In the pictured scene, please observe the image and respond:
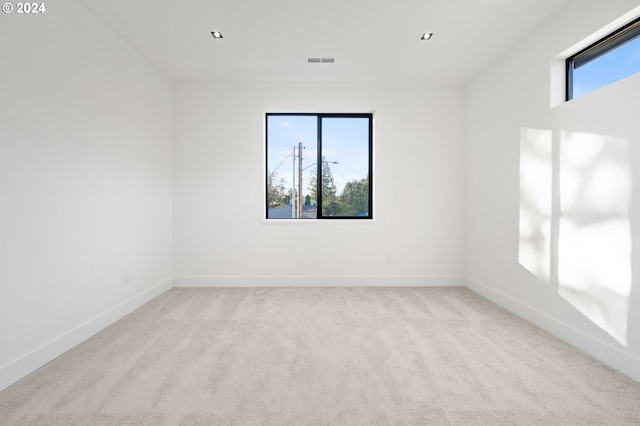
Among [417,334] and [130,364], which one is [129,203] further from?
[417,334]

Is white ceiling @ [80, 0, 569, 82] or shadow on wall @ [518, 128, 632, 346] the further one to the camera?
white ceiling @ [80, 0, 569, 82]

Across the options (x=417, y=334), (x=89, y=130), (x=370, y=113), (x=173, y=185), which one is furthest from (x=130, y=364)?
(x=370, y=113)

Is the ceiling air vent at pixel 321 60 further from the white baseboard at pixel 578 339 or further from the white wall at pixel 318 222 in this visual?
the white baseboard at pixel 578 339

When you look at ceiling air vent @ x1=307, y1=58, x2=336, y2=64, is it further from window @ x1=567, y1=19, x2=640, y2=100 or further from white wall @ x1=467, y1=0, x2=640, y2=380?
window @ x1=567, y1=19, x2=640, y2=100

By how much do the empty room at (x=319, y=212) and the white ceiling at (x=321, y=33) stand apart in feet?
0.09

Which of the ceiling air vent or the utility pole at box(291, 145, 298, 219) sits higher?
the ceiling air vent

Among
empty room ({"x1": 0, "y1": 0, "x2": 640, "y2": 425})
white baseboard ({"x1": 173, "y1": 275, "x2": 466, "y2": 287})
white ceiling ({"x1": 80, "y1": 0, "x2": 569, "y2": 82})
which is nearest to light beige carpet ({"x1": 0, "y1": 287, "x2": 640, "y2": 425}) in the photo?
empty room ({"x1": 0, "y1": 0, "x2": 640, "y2": 425})

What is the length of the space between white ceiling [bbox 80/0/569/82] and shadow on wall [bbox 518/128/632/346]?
110 cm

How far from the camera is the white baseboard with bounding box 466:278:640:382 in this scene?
2049 millimetres

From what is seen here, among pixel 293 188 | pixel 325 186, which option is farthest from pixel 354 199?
pixel 293 188

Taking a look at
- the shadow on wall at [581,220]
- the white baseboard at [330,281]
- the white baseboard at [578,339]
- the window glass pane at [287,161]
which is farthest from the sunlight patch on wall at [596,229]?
the window glass pane at [287,161]

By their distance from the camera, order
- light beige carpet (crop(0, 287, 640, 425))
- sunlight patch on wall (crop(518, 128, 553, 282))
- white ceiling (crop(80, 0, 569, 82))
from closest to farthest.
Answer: light beige carpet (crop(0, 287, 640, 425)), white ceiling (crop(80, 0, 569, 82)), sunlight patch on wall (crop(518, 128, 553, 282))

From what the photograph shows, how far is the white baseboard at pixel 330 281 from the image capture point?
168 inches
